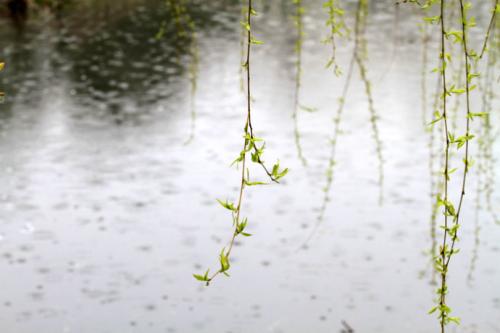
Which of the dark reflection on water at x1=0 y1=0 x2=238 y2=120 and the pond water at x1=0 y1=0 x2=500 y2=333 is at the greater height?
the dark reflection on water at x1=0 y1=0 x2=238 y2=120

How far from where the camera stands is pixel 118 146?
5.20m

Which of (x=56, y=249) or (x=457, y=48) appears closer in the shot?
(x=56, y=249)

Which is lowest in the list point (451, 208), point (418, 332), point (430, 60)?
point (418, 332)

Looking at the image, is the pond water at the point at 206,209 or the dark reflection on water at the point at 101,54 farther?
the dark reflection on water at the point at 101,54

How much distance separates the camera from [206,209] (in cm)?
415

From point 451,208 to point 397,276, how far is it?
9.08ft

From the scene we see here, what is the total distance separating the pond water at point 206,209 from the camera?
3223 millimetres

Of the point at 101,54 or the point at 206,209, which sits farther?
the point at 101,54

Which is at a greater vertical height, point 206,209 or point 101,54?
point 101,54

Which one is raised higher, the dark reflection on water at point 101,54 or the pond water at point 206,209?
the dark reflection on water at point 101,54

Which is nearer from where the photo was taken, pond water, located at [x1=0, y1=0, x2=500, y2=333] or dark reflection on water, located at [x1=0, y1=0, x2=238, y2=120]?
pond water, located at [x1=0, y1=0, x2=500, y2=333]

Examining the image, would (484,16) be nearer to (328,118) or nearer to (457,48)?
(457,48)

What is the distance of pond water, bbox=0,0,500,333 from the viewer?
3.22 meters

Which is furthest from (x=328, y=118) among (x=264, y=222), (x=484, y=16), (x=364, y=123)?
(x=484, y=16)
